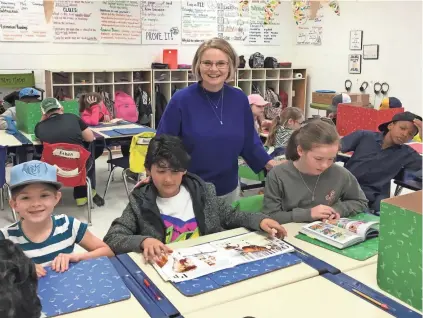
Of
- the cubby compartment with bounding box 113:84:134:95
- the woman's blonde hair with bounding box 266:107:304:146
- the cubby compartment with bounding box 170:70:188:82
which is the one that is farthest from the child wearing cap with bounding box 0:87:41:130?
the cubby compartment with bounding box 170:70:188:82

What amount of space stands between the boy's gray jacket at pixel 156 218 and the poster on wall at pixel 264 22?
650 centimetres

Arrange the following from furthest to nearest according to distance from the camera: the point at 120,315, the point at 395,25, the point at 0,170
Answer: the point at 395,25, the point at 0,170, the point at 120,315

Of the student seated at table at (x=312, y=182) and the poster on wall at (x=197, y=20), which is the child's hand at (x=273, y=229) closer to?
the student seated at table at (x=312, y=182)

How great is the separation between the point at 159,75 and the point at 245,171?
3.68m

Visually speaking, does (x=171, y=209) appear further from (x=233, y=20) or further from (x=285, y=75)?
(x=285, y=75)

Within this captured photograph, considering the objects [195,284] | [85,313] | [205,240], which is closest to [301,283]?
[195,284]

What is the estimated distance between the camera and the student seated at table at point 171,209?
6.32ft

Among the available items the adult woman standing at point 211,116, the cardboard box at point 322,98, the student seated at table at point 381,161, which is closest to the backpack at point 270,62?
the cardboard box at point 322,98

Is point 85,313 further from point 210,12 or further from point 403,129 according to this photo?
point 210,12

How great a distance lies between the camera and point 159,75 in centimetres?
736

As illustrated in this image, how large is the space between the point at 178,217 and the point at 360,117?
271 centimetres

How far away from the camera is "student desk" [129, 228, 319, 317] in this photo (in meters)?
1.38

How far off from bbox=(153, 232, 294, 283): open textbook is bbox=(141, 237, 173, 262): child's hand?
0.07ft

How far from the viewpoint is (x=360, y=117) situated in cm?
421
